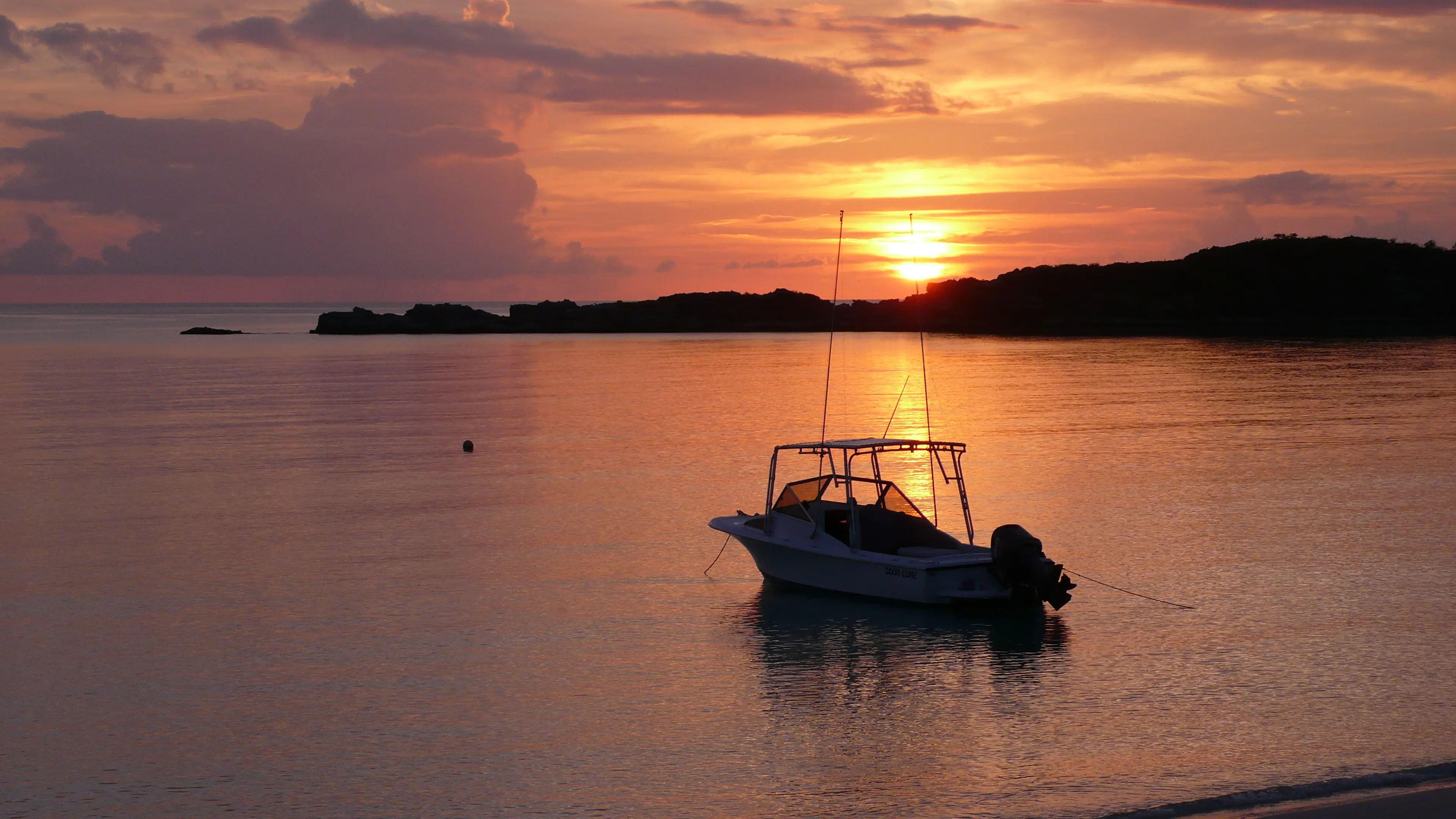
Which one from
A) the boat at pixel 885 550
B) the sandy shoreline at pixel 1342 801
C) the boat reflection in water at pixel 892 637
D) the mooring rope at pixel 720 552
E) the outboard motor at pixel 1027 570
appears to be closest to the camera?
the sandy shoreline at pixel 1342 801

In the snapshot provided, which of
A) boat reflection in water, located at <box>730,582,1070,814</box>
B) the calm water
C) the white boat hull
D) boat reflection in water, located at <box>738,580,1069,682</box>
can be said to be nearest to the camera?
boat reflection in water, located at <box>730,582,1070,814</box>

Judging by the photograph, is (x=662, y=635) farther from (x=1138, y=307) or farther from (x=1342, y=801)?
(x=1138, y=307)

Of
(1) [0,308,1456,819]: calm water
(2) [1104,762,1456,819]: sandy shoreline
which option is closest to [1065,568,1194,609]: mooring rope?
(1) [0,308,1456,819]: calm water

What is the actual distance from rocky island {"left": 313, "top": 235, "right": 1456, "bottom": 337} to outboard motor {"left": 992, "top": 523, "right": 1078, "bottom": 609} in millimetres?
105252

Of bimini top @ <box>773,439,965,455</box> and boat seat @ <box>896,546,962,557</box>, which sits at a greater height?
bimini top @ <box>773,439,965,455</box>

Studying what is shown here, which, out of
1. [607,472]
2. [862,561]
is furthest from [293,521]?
[862,561]

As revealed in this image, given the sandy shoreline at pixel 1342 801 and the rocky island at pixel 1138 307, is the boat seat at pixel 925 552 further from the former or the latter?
the rocky island at pixel 1138 307

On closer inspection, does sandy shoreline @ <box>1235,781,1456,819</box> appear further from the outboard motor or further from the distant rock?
the distant rock

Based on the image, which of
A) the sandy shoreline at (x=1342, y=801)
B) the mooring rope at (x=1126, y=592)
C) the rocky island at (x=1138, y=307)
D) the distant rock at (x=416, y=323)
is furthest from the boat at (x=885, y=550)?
the distant rock at (x=416, y=323)

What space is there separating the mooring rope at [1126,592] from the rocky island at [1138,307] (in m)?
102

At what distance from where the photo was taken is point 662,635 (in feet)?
58.1

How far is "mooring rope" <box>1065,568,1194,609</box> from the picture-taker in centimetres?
1894

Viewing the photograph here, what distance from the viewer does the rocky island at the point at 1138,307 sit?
134 m

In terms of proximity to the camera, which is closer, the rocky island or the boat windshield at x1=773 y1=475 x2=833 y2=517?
the boat windshield at x1=773 y1=475 x2=833 y2=517
